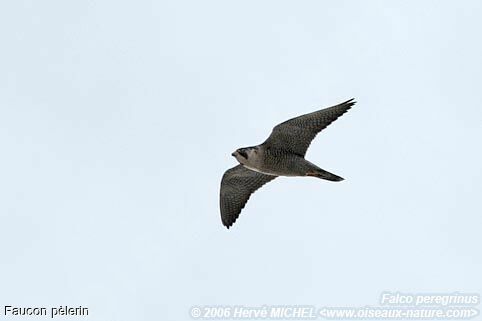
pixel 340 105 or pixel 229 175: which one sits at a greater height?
pixel 340 105

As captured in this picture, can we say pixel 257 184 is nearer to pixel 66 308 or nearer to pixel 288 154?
pixel 288 154

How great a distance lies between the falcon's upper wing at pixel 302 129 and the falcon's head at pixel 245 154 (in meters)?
0.33

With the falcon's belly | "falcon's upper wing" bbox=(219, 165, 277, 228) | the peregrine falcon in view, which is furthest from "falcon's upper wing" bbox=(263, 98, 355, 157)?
"falcon's upper wing" bbox=(219, 165, 277, 228)

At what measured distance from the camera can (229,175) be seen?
21.2 meters

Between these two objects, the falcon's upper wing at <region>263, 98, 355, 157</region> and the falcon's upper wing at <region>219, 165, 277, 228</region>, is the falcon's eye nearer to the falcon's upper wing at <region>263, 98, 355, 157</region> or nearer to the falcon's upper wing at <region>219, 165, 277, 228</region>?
the falcon's upper wing at <region>263, 98, 355, 157</region>

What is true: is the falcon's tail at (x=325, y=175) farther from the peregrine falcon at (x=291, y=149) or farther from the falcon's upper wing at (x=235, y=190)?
the falcon's upper wing at (x=235, y=190)

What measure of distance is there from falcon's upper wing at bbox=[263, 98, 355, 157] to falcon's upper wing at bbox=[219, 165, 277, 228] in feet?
6.25

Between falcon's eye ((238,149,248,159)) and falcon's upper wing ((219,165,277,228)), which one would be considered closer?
falcon's eye ((238,149,248,159))

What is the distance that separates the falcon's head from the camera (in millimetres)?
19422

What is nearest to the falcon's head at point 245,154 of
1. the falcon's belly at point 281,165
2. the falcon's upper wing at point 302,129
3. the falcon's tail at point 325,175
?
the falcon's belly at point 281,165

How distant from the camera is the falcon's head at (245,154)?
1942cm

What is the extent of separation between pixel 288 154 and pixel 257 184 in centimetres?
207

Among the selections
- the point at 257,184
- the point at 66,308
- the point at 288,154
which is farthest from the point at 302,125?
the point at 66,308

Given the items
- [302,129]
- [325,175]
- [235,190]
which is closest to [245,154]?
[302,129]
